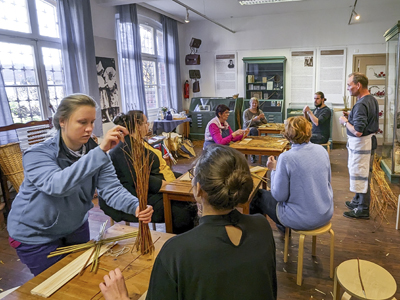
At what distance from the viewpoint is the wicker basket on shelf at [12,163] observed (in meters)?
3.44

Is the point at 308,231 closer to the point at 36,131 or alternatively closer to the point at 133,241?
the point at 133,241

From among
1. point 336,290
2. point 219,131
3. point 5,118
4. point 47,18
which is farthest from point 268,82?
point 336,290

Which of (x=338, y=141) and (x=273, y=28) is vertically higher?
(x=273, y=28)

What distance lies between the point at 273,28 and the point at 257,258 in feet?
27.0

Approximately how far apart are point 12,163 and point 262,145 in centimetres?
304

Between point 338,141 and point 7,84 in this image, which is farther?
point 338,141

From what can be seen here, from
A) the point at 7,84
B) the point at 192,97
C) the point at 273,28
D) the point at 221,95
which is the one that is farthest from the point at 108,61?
the point at 273,28

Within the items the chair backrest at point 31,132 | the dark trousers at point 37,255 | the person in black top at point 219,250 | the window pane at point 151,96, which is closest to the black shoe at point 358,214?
the person in black top at point 219,250

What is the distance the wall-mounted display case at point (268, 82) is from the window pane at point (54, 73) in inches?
192

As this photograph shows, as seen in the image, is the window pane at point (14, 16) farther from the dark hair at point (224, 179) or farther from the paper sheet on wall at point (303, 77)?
the paper sheet on wall at point (303, 77)

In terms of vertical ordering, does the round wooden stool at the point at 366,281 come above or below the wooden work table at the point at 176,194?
below

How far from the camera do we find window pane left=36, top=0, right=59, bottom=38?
466 centimetres

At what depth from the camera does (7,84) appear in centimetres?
422

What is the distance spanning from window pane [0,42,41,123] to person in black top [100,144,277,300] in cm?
423
